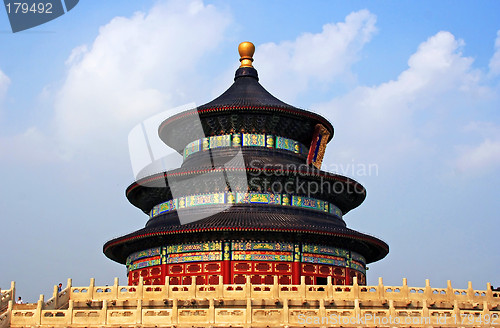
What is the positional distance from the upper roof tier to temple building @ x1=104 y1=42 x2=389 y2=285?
0.06 m

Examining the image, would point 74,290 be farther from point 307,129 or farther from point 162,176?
point 307,129

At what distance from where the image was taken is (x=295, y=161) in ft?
131

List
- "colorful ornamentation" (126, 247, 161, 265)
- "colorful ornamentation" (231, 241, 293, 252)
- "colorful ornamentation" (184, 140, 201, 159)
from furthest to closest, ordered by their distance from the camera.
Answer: "colorful ornamentation" (184, 140, 201, 159)
"colorful ornamentation" (126, 247, 161, 265)
"colorful ornamentation" (231, 241, 293, 252)

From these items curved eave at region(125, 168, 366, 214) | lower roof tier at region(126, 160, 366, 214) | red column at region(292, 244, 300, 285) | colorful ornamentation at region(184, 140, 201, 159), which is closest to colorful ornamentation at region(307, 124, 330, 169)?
curved eave at region(125, 168, 366, 214)

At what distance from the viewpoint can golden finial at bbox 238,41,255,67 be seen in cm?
4541

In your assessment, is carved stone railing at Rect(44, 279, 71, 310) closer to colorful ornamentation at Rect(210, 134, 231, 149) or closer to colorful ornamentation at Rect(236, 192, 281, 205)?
colorful ornamentation at Rect(236, 192, 281, 205)

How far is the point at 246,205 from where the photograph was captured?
1433 inches

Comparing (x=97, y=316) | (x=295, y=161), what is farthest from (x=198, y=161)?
(x=97, y=316)

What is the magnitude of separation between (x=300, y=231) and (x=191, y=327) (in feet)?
39.3

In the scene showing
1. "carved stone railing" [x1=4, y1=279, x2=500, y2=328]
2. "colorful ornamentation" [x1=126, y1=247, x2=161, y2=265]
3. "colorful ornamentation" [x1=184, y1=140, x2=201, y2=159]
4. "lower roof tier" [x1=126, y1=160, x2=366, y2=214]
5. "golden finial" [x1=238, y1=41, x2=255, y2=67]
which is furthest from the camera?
"golden finial" [x1=238, y1=41, x2=255, y2=67]

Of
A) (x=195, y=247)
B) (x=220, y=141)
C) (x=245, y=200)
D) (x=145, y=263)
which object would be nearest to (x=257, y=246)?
(x=245, y=200)

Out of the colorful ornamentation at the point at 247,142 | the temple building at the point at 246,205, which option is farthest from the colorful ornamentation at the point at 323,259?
the colorful ornamentation at the point at 247,142

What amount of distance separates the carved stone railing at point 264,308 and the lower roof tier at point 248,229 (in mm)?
5162

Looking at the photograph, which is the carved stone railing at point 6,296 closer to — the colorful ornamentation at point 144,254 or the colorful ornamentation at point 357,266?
the colorful ornamentation at point 144,254
